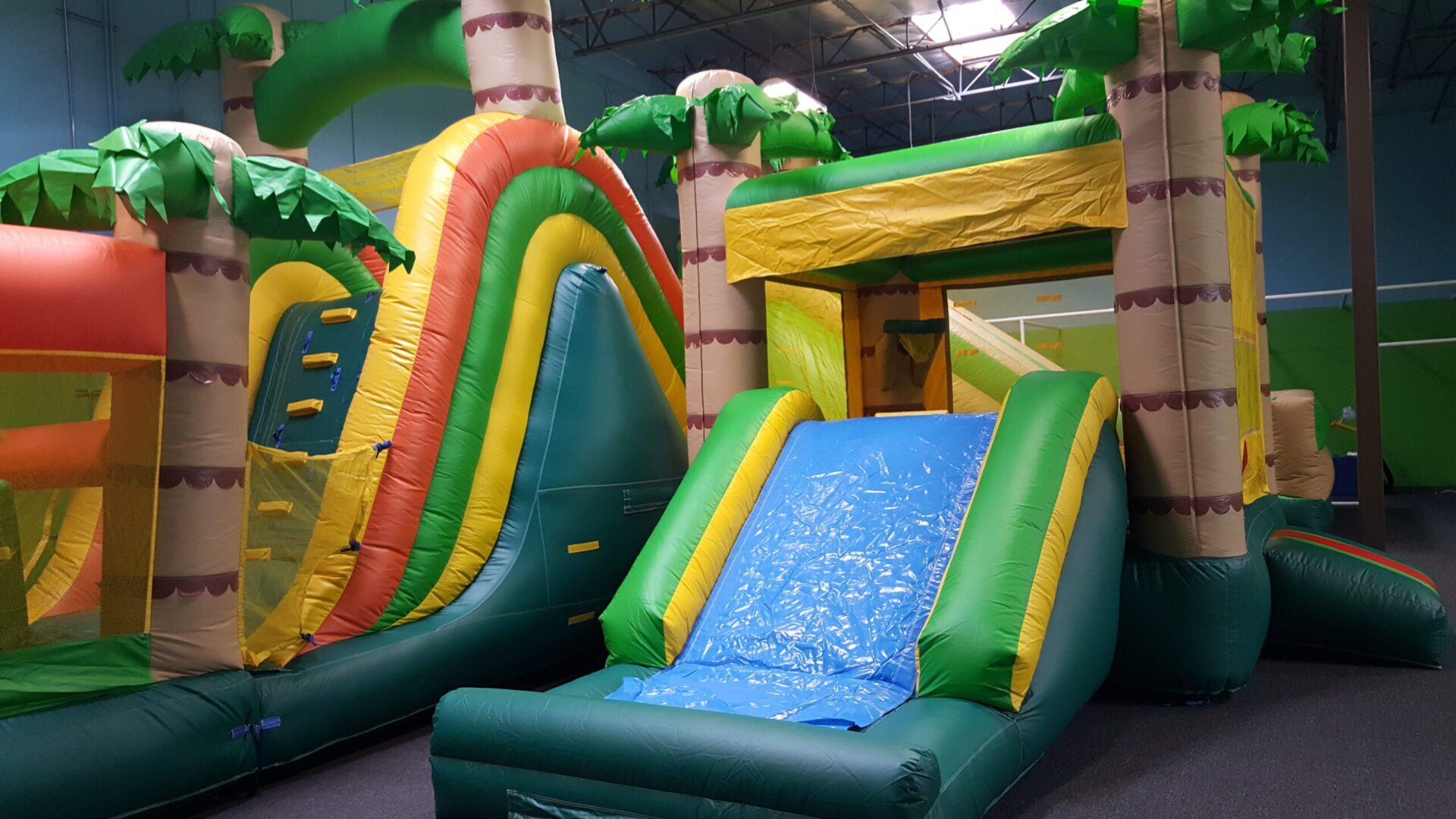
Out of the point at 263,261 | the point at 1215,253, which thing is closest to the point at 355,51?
the point at 263,261

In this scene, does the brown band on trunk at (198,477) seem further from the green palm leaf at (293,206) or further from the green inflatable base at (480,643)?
the green palm leaf at (293,206)

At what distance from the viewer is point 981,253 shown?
466 cm

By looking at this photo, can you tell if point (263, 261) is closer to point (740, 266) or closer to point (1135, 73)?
point (740, 266)

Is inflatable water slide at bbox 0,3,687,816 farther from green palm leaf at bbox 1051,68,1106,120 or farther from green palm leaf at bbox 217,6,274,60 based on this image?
green palm leaf at bbox 1051,68,1106,120

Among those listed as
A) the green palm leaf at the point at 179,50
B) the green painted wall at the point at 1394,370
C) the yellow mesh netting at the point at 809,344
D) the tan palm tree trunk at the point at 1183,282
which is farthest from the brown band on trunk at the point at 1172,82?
the green painted wall at the point at 1394,370

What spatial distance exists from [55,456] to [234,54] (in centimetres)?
356

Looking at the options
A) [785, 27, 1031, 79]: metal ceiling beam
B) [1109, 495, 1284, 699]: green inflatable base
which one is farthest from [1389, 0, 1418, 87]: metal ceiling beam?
[1109, 495, 1284, 699]: green inflatable base

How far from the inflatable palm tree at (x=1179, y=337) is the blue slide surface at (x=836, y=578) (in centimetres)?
57

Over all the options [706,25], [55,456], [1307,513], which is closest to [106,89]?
[55,456]

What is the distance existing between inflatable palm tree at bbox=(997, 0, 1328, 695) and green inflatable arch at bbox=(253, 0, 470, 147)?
103 inches

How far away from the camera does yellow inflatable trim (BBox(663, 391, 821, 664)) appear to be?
9.32 feet

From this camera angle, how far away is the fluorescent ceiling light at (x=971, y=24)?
31.6 ft

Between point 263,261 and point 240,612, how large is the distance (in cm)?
204

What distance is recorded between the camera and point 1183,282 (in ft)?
10.3
